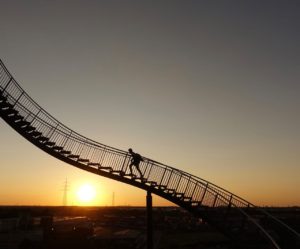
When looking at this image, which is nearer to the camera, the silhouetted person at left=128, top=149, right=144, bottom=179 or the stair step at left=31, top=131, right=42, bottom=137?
the stair step at left=31, top=131, right=42, bottom=137

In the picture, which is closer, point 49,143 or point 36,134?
point 36,134

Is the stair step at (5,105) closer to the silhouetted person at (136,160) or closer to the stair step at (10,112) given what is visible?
the stair step at (10,112)

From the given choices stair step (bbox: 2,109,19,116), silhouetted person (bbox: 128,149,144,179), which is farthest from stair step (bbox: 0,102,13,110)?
silhouetted person (bbox: 128,149,144,179)

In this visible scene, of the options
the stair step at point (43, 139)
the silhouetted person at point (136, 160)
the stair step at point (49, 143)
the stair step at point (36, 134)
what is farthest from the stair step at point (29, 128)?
the silhouetted person at point (136, 160)

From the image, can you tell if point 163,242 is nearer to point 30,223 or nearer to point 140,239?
point 140,239

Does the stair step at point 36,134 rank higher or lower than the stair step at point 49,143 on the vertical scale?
higher

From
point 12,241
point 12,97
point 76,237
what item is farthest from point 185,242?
point 12,97

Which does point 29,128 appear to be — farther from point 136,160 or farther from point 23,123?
point 136,160

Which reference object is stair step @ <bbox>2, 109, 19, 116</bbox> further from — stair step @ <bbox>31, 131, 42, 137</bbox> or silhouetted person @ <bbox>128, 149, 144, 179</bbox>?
silhouetted person @ <bbox>128, 149, 144, 179</bbox>

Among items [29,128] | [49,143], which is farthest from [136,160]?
[29,128]

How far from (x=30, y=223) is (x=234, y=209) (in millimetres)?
35670

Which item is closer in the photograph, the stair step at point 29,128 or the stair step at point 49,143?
the stair step at point 29,128

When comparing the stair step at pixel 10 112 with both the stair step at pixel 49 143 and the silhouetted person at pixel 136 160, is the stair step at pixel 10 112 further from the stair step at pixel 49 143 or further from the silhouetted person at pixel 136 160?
the silhouetted person at pixel 136 160

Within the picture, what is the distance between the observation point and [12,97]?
17.2m
